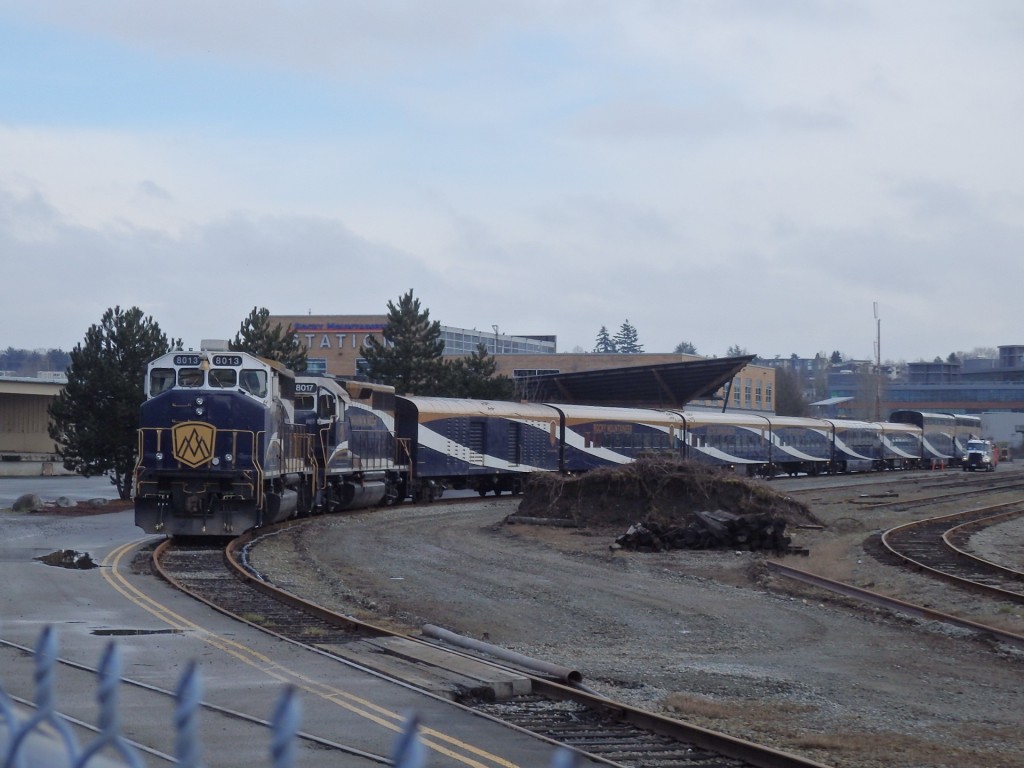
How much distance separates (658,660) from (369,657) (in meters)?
3.03

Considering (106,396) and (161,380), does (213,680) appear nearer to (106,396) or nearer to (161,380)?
(161,380)

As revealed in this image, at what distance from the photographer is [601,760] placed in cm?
723

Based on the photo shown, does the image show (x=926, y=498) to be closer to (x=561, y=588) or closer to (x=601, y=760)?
(x=561, y=588)

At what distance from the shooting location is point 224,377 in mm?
21422

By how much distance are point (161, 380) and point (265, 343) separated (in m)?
25.2

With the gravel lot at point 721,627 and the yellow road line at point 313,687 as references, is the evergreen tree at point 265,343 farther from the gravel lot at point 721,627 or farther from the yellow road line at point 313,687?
the yellow road line at point 313,687

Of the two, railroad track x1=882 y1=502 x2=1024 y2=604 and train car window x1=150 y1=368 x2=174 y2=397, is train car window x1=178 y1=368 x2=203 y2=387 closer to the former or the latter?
train car window x1=150 y1=368 x2=174 y2=397

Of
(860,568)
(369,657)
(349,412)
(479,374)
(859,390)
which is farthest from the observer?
(859,390)

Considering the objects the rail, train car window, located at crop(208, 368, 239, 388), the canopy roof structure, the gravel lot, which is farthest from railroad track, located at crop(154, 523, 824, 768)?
the canopy roof structure

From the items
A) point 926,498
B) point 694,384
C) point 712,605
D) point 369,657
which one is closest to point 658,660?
point 369,657

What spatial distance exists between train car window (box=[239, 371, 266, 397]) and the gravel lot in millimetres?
2986

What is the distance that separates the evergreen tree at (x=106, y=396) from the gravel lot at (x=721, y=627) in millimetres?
10976

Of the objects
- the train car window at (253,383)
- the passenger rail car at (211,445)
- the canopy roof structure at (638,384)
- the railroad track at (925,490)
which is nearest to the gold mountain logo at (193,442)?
the passenger rail car at (211,445)

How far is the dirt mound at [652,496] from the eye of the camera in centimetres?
2783
